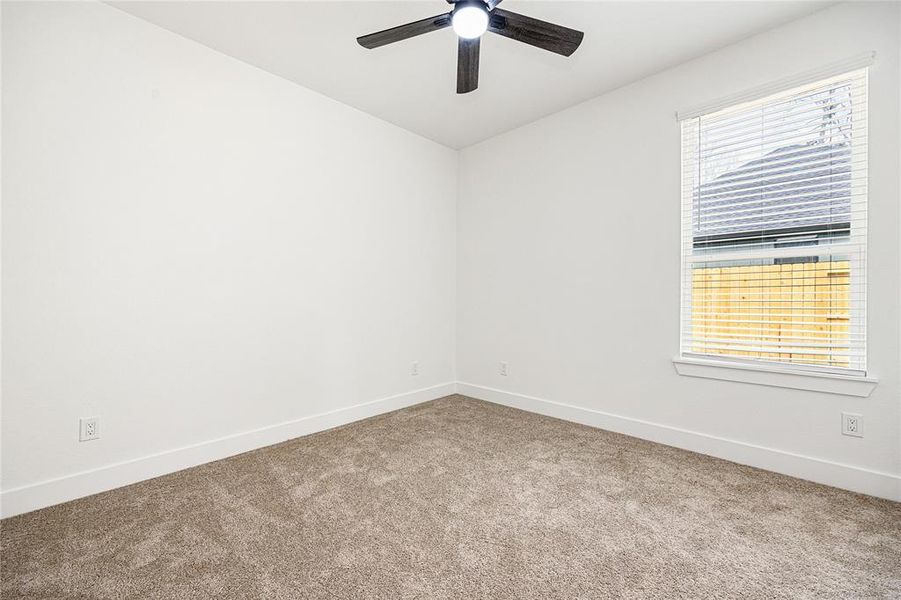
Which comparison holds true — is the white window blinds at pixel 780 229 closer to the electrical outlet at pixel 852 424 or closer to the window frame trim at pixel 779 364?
the window frame trim at pixel 779 364

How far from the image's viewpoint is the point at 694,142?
270 cm

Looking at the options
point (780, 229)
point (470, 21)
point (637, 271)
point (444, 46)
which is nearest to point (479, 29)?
point (470, 21)

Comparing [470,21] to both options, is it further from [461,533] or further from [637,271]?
[461,533]

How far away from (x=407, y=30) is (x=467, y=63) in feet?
1.10

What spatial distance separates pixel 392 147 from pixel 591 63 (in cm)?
176

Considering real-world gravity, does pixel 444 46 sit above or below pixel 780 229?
above

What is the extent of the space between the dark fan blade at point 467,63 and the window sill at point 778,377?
87.2 inches

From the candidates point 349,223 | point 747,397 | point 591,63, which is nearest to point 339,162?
point 349,223

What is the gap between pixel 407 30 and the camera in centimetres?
186

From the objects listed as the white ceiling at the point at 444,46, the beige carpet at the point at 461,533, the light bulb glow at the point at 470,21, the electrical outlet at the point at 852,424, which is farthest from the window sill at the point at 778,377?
the light bulb glow at the point at 470,21

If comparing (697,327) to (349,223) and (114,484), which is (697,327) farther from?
(114,484)

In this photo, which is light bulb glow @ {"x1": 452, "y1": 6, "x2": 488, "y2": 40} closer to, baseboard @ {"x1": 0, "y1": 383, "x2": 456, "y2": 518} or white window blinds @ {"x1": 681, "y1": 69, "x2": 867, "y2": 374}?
white window blinds @ {"x1": 681, "y1": 69, "x2": 867, "y2": 374}

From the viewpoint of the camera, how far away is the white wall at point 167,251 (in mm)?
1963

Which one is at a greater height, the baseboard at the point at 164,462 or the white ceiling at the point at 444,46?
the white ceiling at the point at 444,46
